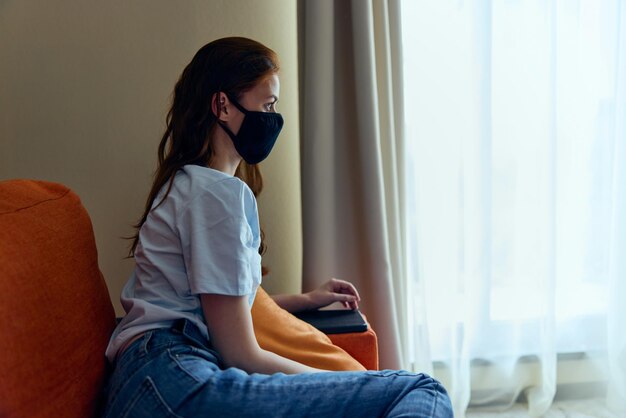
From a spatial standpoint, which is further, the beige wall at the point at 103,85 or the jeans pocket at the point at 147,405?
the beige wall at the point at 103,85

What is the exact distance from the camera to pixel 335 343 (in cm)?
167

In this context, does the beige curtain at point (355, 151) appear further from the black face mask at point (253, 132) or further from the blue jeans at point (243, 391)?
the blue jeans at point (243, 391)

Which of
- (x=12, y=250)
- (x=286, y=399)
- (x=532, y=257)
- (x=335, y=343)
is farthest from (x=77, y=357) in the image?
(x=532, y=257)

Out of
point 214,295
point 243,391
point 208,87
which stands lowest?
point 243,391

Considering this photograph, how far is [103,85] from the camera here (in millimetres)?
2102

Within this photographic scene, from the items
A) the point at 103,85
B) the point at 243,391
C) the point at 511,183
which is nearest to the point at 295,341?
the point at 243,391

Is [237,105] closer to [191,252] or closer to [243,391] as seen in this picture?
[191,252]

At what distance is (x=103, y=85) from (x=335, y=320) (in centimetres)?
100

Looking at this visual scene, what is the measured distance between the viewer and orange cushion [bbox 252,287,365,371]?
5.00 feet

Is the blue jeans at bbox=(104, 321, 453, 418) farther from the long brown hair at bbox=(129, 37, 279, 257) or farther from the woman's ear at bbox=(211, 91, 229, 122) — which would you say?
the woman's ear at bbox=(211, 91, 229, 122)

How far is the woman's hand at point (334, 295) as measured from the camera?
1.80 meters

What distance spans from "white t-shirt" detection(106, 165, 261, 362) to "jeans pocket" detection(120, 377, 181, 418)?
196 millimetres

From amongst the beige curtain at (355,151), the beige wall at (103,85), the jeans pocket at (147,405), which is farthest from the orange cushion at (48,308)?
the beige curtain at (355,151)

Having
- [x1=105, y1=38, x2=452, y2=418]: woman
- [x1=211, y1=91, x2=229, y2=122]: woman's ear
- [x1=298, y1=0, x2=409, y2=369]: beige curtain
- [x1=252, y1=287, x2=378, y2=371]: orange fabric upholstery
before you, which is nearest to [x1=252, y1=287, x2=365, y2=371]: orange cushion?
[x1=252, y1=287, x2=378, y2=371]: orange fabric upholstery
